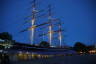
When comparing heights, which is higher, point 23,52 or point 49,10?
point 49,10

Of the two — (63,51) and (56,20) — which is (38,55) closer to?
(63,51)

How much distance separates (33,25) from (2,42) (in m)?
29.6

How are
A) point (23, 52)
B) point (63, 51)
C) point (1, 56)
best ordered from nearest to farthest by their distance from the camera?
point (1, 56) → point (23, 52) → point (63, 51)

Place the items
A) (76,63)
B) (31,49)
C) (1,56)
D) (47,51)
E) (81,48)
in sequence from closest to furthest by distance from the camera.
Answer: (76,63)
(1,56)
(31,49)
(47,51)
(81,48)

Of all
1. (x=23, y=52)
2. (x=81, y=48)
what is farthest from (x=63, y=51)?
(x=81, y=48)

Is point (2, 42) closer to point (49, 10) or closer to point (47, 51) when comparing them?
point (47, 51)

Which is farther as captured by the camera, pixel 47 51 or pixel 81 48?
pixel 81 48

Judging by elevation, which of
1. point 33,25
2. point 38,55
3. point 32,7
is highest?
point 32,7

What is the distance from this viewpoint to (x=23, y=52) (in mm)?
28734

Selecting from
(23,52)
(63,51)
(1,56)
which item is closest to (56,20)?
(63,51)

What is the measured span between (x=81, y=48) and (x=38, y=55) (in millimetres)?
55658

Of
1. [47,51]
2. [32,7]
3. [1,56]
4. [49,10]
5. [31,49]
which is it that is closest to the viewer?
[1,56]

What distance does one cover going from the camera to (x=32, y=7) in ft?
199

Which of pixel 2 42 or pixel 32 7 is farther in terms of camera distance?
pixel 32 7
